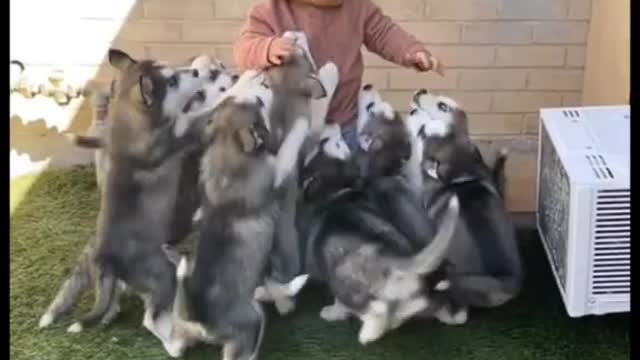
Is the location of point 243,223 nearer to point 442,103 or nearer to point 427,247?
point 427,247

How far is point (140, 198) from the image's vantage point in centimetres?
148

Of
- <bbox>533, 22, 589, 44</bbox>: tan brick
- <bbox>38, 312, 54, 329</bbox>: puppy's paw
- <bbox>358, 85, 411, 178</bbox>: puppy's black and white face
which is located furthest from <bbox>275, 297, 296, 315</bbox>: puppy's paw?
<bbox>533, 22, 589, 44</bbox>: tan brick

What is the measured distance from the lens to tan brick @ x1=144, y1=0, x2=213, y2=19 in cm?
211

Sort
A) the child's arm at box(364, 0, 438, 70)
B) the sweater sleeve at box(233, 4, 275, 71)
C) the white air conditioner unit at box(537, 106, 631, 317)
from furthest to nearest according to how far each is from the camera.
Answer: the child's arm at box(364, 0, 438, 70), the sweater sleeve at box(233, 4, 275, 71), the white air conditioner unit at box(537, 106, 631, 317)

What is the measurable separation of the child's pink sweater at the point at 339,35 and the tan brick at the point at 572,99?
550 mm

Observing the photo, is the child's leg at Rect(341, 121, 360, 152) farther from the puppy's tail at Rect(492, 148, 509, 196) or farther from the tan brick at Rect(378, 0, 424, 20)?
the tan brick at Rect(378, 0, 424, 20)

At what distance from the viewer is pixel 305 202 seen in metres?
1.58

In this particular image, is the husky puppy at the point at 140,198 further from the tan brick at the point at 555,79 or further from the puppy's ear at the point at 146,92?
the tan brick at the point at 555,79

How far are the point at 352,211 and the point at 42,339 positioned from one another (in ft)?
1.55

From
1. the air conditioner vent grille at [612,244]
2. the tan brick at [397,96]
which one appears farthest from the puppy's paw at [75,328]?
the tan brick at [397,96]

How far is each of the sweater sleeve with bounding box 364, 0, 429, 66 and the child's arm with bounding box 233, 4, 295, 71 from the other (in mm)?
169

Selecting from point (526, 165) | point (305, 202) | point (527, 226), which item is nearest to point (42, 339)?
point (305, 202)

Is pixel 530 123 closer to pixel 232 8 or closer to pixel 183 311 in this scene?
pixel 232 8

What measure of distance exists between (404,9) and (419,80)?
0.15 metres
